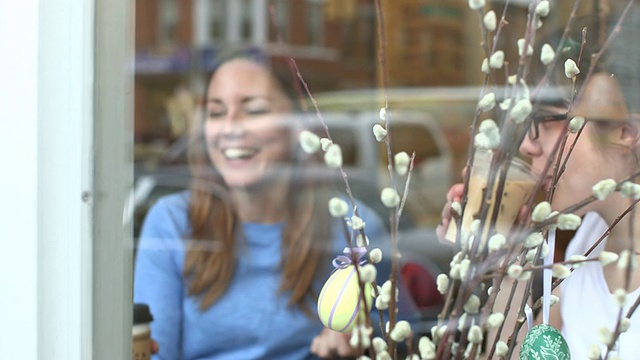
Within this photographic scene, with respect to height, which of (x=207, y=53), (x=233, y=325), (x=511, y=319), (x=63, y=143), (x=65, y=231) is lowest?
(x=233, y=325)

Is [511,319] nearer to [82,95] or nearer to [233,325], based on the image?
[82,95]

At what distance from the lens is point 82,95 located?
107 centimetres

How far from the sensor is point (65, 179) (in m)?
1.07

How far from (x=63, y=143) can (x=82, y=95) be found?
70mm

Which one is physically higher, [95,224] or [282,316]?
[95,224]

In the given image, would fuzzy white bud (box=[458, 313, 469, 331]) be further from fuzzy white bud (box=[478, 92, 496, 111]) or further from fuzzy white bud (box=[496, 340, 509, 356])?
fuzzy white bud (box=[478, 92, 496, 111])

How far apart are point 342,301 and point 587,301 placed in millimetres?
486

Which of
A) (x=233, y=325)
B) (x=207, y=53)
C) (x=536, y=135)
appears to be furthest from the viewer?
(x=207, y=53)

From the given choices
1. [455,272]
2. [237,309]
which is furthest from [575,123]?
[237,309]

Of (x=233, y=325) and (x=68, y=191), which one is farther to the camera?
(x=233, y=325)

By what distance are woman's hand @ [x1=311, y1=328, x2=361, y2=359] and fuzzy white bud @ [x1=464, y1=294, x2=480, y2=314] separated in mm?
1054

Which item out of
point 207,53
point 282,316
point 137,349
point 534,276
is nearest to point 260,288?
point 282,316

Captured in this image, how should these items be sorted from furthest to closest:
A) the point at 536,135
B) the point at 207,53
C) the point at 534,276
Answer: the point at 207,53 < the point at 536,135 < the point at 534,276

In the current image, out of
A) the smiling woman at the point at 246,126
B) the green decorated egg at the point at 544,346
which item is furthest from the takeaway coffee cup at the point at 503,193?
the smiling woman at the point at 246,126
